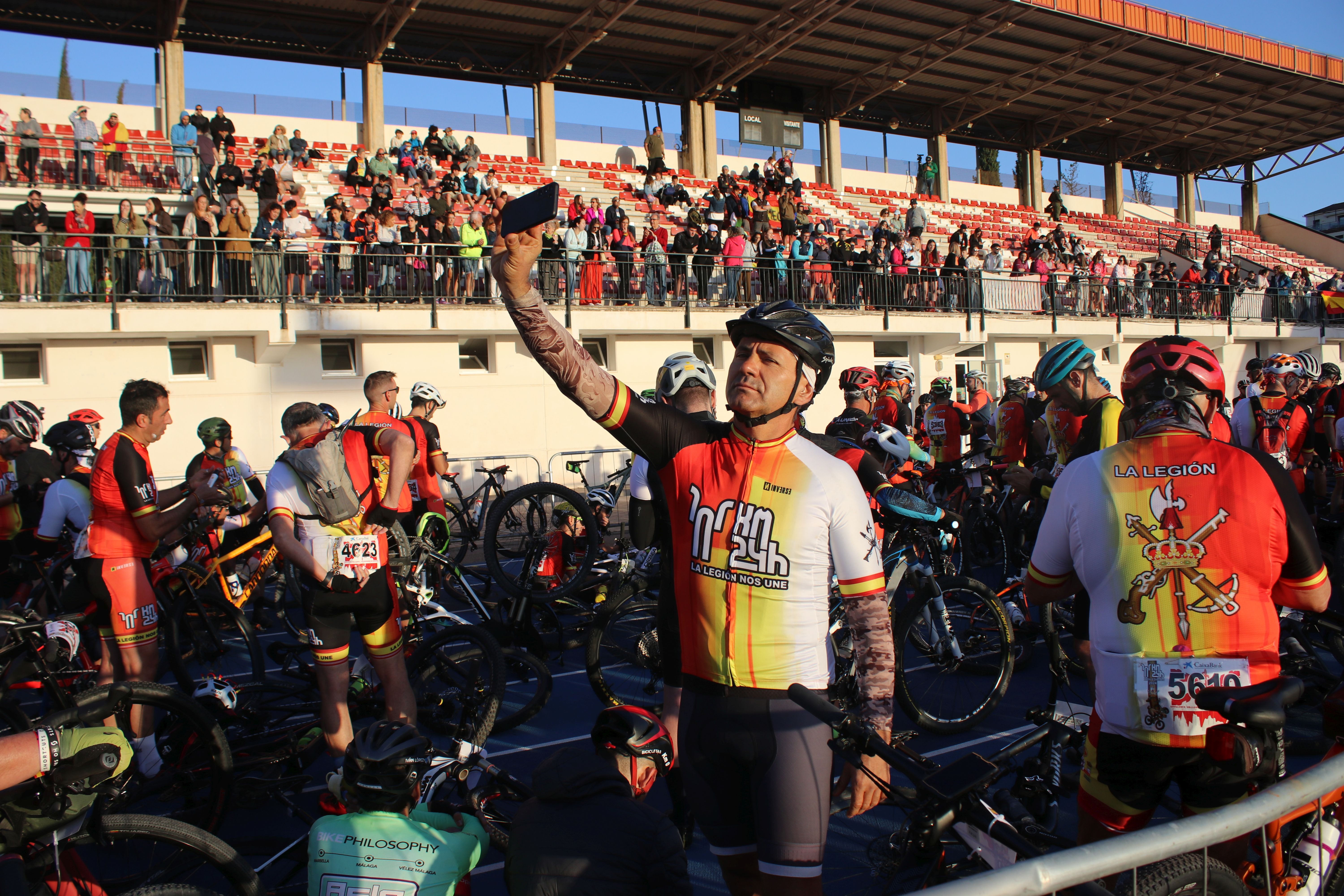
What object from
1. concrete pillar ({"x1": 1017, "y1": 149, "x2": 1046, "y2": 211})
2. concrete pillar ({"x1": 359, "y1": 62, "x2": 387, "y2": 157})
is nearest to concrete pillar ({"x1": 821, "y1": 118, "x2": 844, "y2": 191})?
concrete pillar ({"x1": 1017, "y1": 149, "x2": 1046, "y2": 211})

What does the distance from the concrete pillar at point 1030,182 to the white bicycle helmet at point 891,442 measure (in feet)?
105

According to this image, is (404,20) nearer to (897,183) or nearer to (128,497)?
(897,183)

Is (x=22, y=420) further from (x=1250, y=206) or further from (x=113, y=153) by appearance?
(x=1250, y=206)

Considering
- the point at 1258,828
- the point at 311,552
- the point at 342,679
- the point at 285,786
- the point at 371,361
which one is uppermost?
the point at 371,361

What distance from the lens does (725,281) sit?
60.4 feet

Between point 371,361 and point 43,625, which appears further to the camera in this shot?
point 371,361

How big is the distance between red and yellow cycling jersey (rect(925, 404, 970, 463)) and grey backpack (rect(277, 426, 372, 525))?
7501 millimetres

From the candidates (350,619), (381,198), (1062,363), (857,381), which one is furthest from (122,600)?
(381,198)

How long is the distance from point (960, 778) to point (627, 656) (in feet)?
12.7

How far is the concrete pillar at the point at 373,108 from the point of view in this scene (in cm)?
2269

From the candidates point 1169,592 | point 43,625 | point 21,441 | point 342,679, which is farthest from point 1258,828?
point 21,441

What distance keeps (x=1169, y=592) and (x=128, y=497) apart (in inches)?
187

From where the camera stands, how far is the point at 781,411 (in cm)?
247

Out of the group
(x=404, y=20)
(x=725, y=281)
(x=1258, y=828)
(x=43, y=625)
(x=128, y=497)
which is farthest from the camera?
(x=404, y=20)
